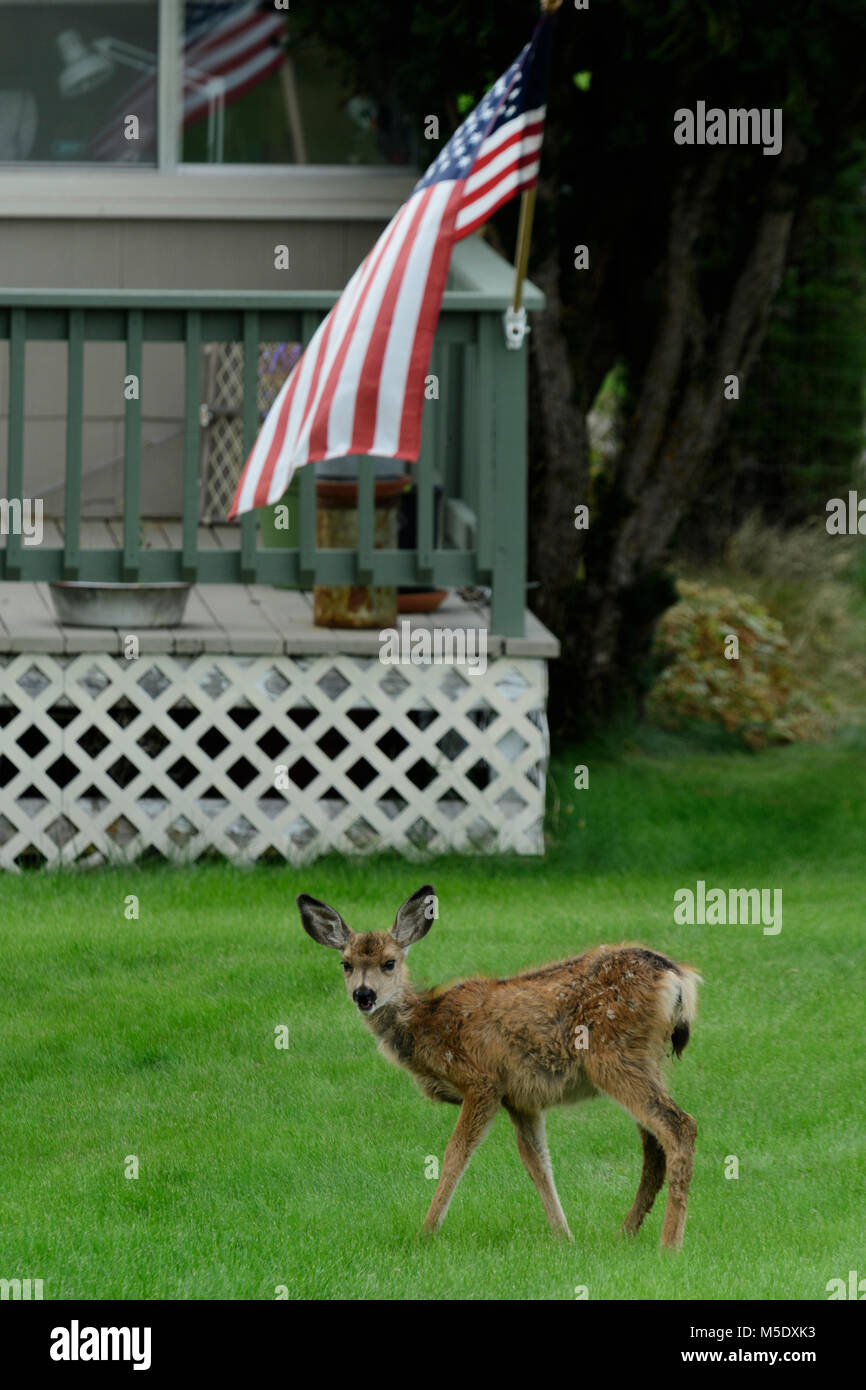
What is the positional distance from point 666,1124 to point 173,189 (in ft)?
25.6

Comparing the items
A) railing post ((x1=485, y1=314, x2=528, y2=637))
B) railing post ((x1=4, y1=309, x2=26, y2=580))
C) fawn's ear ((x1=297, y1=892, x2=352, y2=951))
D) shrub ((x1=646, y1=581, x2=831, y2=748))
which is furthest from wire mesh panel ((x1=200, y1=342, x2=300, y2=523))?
fawn's ear ((x1=297, y1=892, x2=352, y2=951))

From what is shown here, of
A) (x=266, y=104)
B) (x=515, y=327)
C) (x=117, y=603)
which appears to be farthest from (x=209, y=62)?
(x=117, y=603)

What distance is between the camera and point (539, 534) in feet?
31.2

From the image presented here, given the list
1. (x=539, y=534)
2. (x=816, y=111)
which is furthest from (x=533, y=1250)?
(x=816, y=111)

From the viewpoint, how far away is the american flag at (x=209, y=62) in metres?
10.5

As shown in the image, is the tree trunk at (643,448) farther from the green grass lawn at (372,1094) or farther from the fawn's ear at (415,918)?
the fawn's ear at (415,918)

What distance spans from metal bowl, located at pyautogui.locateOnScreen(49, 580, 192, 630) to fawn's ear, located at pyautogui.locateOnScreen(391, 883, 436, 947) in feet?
A: 12.0

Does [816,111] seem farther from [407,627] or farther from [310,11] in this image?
[407,627]

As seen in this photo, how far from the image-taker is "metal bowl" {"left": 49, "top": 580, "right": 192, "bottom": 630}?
7484mm

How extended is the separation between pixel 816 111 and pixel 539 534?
2.46 metres

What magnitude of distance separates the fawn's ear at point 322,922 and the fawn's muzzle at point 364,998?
0.13 metres

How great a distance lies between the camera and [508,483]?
24.8 ft

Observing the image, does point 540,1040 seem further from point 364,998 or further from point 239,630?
point 239,630

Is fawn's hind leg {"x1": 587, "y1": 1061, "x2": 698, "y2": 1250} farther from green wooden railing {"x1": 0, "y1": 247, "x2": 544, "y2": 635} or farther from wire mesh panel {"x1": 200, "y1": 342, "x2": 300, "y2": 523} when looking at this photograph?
wire mesh panel {"x1": 200, "y1": 342, "x2": 300, "y2": 523}
